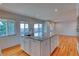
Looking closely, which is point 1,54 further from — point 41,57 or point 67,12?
point 67,12

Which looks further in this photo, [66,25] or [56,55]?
[66,25]

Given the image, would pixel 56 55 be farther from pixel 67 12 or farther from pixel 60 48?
pixel 67 12

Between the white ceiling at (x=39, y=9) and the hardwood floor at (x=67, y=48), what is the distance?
0.34 metres

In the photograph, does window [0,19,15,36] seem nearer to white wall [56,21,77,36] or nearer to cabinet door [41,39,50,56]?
cabinet door [41,39,50,56]

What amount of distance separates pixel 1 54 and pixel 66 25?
88 cm

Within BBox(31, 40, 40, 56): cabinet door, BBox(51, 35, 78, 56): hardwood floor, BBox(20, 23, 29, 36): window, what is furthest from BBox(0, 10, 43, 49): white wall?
BBox(51, 35, 78, 56): hardwood floor

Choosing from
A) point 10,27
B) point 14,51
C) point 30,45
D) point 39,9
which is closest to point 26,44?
point 30,45

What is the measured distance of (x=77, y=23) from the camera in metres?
1.07

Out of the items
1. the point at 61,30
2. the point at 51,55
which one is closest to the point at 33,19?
the point at 61,30

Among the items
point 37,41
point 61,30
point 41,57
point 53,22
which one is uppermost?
point 53,22

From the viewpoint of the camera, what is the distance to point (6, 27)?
1141 mm

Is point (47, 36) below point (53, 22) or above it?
below

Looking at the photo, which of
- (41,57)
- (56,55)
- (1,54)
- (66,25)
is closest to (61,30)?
(66,25)

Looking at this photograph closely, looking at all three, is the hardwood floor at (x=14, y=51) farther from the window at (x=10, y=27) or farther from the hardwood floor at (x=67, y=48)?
the hardwood floor at (x=67, y=48)
